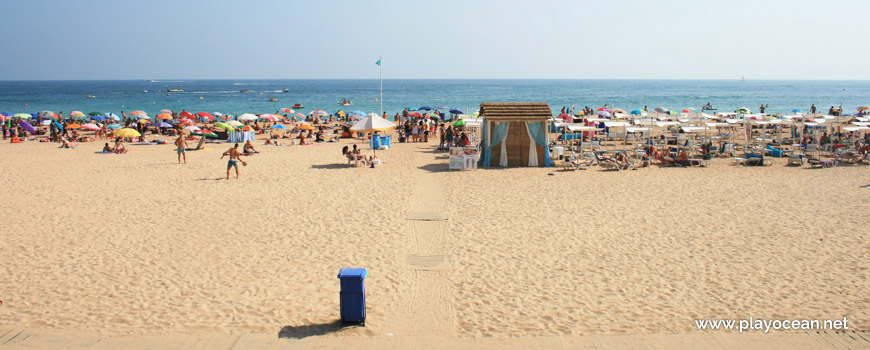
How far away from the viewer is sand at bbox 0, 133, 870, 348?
597 cm

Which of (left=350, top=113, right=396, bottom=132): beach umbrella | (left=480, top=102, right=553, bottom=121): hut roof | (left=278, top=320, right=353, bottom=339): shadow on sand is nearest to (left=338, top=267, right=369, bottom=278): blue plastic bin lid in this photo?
(left=278, top=320, right=353, bottom=339): shadow on sand

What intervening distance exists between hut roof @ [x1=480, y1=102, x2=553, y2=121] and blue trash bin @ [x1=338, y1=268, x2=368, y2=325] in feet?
37.2

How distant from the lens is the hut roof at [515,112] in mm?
16578

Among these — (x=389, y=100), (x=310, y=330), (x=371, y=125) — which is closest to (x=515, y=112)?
(x=371, y=125)

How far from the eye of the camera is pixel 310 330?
5.80 m

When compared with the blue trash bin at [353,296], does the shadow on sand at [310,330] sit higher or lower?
lower

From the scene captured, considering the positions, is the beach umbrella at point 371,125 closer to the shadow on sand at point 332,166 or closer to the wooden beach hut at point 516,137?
the shadow on sand at point 332,166

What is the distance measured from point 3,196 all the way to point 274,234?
7672 millimetres

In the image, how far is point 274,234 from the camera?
9.38 m

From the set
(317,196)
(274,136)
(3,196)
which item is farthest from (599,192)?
(274,136)

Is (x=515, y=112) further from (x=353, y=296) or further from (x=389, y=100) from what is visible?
(x=389, y=100)
